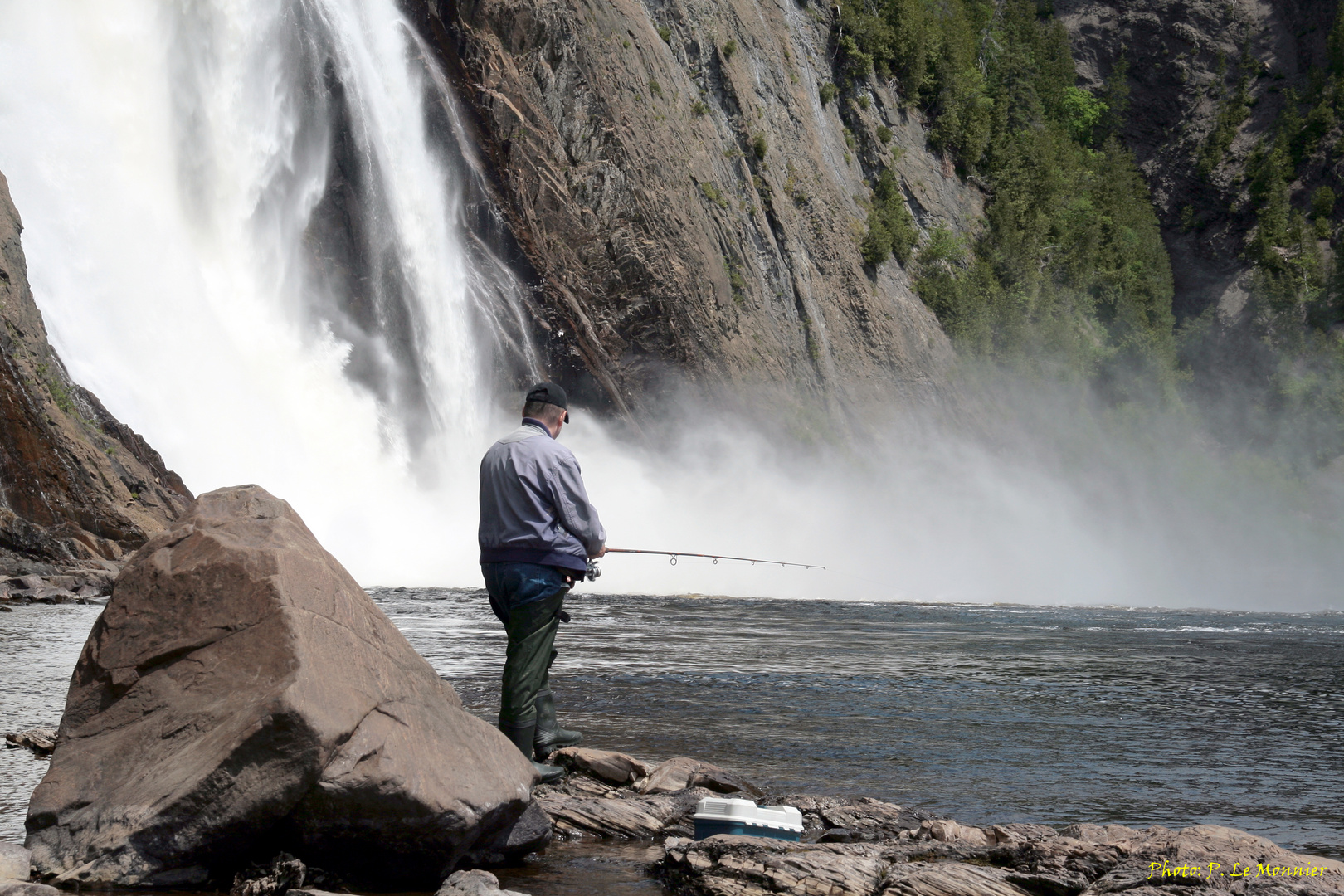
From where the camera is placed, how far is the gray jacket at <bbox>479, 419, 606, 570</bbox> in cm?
522

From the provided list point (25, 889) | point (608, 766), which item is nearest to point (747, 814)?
point (608, 766)

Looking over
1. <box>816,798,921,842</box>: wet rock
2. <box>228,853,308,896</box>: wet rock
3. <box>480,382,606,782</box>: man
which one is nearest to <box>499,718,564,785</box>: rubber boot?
<box>480,382,606,782</box>: man

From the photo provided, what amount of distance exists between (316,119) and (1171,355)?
47424mm

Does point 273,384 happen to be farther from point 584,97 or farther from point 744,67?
point 744,67

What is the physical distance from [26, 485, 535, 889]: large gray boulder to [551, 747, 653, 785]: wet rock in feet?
3.72

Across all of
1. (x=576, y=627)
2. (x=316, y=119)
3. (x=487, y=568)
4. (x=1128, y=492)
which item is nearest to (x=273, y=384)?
(x=316, y=119)

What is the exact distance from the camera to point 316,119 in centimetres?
2645

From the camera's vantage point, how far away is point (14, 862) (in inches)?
144

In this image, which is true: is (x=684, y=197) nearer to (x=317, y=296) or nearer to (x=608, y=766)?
(x=317, y=296)

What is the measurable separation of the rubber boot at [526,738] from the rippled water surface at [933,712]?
2.69 feet

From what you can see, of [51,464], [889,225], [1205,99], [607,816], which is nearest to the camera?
[607,816]

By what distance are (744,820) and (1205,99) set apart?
244ft

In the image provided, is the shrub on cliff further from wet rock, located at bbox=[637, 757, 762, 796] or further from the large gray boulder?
the large gray boulder

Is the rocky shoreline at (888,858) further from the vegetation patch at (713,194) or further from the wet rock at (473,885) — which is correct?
the vegetation patch at (713,194)
